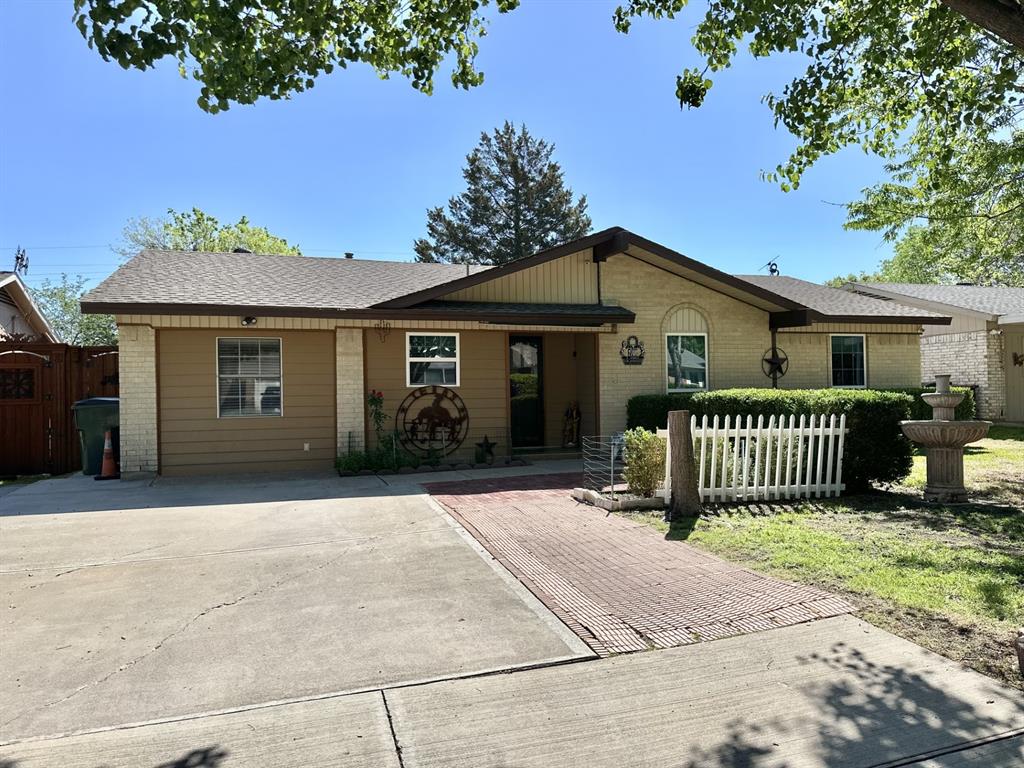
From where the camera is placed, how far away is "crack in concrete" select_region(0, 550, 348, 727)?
314 cm

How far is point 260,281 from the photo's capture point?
12.3 metres

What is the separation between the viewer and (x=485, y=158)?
40.6 m

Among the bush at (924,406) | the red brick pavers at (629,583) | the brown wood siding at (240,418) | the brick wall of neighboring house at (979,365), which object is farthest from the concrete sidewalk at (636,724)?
the brick wall of neighboring house at (979,365)

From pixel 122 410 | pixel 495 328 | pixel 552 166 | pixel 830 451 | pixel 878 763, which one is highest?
pixel 552 166

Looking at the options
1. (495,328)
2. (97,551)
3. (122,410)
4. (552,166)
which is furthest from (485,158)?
(97,551)

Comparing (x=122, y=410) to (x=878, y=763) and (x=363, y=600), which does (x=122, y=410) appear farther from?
(x=878, y=763)

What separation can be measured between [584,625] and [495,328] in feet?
28.4

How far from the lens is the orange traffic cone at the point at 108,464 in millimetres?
10617

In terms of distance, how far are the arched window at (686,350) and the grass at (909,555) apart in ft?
18.1

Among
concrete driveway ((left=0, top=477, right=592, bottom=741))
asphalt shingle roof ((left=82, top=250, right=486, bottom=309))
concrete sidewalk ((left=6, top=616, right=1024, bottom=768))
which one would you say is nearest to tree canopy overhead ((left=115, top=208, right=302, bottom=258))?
asphalt shingle roof ((left=82, top=250, right=486, bottom=309))

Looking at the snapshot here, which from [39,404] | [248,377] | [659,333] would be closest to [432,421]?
[248,377]

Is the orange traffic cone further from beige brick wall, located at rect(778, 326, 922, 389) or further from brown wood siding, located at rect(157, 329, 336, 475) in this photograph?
beige brick wall, located at rect(778, 326, 922, 389)

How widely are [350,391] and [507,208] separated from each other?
30567 millimetres

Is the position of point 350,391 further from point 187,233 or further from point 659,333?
point 187,233
